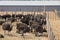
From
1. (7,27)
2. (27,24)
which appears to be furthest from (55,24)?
(7,27)

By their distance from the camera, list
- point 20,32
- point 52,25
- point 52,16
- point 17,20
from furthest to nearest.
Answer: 1. point 52,16
2. point 17,20
3. point 52,25
4. point 20,32

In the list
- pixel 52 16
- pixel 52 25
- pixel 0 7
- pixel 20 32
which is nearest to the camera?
pixel 20 32

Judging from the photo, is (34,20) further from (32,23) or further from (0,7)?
(0,7)

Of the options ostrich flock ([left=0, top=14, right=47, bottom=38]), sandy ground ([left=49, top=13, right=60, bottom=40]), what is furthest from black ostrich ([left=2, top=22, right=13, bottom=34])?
sandy ground ([left=49, top=13, right=60, bottom=40])

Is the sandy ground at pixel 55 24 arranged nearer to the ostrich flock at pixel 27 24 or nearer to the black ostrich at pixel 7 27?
the ostrich flock at pixel 27 24

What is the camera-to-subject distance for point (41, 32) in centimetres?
121

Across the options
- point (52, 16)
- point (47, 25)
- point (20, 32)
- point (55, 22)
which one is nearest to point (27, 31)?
point (20, 32)

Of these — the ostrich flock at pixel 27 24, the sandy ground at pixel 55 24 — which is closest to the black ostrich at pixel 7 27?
the ostrich flock at pixel 27 24

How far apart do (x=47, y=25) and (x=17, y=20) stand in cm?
24

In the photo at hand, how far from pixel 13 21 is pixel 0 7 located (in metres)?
0.56

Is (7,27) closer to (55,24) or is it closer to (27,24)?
(27,24)

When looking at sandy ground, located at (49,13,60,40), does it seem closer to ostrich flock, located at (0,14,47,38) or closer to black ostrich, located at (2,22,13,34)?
ostrich flock, located at (0,14,47,38)

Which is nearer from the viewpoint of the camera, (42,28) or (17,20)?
(42,28)

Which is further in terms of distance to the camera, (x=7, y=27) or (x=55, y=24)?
(x=55, y=24)
